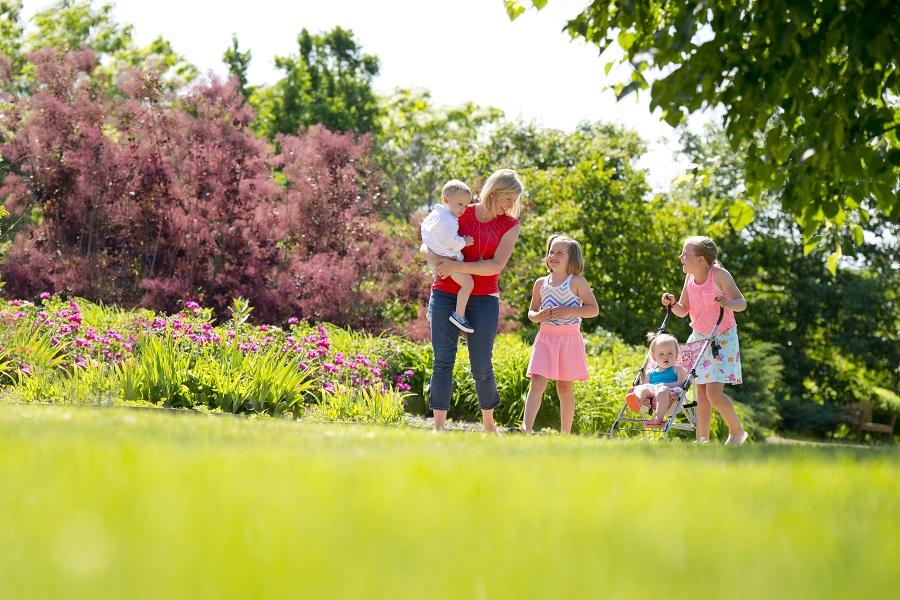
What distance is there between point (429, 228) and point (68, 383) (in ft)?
11.3

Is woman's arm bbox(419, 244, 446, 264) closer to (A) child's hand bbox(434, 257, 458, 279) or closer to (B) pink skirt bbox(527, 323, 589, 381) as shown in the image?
(A) child's hand bbox(434, 257, 458, 279)

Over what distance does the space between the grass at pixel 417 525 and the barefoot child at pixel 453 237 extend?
295 centimetres

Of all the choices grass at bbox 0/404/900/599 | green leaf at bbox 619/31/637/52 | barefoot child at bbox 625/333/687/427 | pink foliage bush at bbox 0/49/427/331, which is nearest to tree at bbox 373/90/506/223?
pink foliage bush at bbox 0/49/427/331

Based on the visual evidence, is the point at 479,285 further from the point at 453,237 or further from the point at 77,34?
the point at 77,34

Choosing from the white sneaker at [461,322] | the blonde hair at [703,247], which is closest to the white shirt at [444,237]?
the white sneaker at [461,322]

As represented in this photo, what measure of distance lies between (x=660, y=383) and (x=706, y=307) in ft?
2.60

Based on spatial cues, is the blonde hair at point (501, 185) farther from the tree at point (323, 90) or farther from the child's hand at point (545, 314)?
the tree at point (323, 90)

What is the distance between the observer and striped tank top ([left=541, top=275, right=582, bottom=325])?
7.57 meters

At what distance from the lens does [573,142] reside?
96.4 ft

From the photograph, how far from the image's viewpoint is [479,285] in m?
6.70

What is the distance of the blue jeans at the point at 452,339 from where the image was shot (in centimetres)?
665

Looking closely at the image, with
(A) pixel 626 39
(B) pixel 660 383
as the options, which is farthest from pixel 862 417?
(A) pixel 626 39

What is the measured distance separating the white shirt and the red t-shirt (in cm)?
12

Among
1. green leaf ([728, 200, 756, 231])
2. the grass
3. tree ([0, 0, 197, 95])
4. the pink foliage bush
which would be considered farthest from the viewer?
tree ([0, 0, 197, 95])
